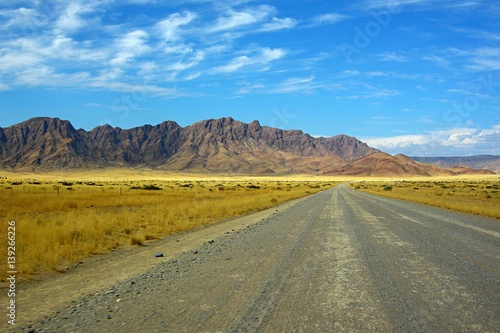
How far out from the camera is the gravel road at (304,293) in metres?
5.18

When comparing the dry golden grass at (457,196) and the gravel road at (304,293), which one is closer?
the gravel road at (304,293)

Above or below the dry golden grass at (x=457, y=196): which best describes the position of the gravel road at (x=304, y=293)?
above

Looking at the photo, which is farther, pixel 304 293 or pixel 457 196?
pixel 457 196

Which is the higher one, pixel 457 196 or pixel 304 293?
pixel 304 293

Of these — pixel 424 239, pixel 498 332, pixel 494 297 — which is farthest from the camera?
pixel 424 239

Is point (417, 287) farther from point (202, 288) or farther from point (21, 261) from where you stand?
point (21, 261)

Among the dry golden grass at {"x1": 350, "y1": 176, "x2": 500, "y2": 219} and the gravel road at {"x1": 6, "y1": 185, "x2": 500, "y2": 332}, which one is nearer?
the gravel road at {"x1": 6, "y1": 185, "x2": 500, "y2": 332}

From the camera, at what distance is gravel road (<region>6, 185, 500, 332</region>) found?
5.18 metres

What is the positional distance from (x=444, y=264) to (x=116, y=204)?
2665 centimetres

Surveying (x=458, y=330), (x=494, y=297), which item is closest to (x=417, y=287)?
(x=494, y=297)

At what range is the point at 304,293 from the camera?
21.3ft

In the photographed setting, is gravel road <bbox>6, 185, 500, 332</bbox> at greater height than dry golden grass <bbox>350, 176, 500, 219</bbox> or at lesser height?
greater

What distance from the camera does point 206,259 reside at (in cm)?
990

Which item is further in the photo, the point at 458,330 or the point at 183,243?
the point at 183,243
